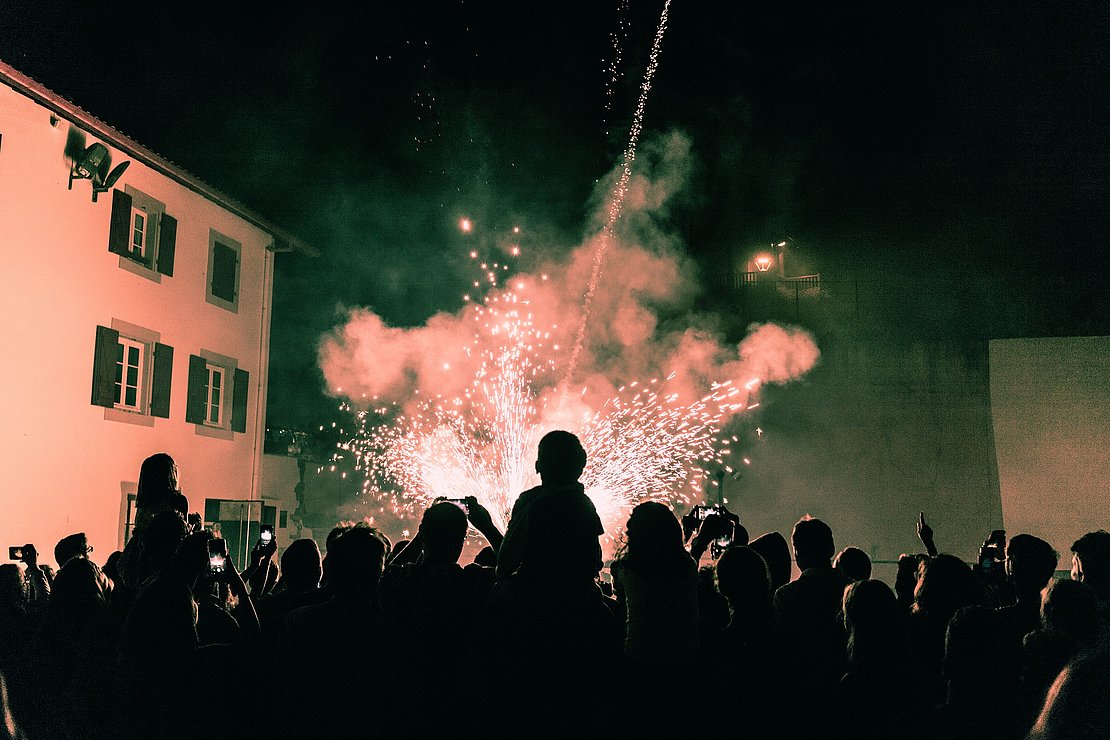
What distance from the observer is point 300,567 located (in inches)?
188

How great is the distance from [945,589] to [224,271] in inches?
710

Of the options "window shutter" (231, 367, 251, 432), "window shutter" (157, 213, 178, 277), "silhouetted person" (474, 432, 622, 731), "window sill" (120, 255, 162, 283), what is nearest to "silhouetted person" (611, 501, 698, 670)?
"silhouetted person" (474, 432, 622, 731)

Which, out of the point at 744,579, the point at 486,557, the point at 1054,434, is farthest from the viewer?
the point at 1054,434

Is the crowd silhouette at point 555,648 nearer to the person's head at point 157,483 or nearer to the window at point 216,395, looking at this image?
the person's head at point 157,483

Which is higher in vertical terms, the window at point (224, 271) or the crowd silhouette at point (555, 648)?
the window at point (224, 271)

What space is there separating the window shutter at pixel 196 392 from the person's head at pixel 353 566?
53.1ft

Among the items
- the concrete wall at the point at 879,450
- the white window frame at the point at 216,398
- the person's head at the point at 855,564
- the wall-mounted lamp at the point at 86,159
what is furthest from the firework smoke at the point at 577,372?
the person's head at the point at 855,564

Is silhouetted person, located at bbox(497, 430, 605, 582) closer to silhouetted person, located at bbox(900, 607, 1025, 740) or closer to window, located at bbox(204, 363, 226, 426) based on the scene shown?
silhouetted person, located at bbox(900, 607, 1025, 740)

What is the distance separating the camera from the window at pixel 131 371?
15547 mm

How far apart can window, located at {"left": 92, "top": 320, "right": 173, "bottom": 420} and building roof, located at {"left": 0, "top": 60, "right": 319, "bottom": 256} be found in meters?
3.17

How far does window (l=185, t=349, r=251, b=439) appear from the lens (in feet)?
60.0

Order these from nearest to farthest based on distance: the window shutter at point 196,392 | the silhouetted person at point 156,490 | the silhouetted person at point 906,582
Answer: the silhouetted person at point 156,490
the silhouetted person at point 906,582
the window shutter at point 196,392

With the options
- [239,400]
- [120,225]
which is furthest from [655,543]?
[239,400]

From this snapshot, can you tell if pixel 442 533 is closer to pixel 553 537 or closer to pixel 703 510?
pixel 553 537
